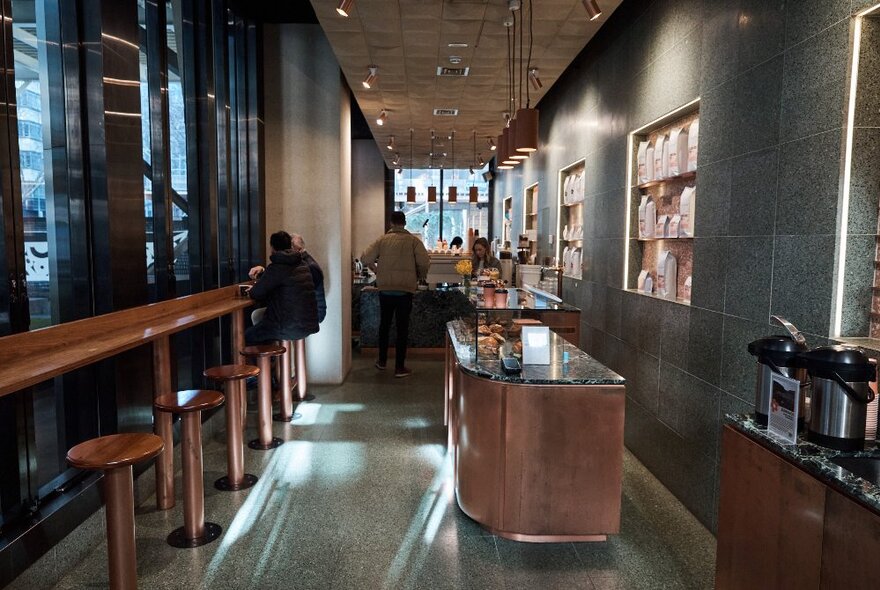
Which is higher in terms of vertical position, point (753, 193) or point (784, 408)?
point (753, 193)

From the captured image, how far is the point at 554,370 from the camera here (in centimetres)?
321

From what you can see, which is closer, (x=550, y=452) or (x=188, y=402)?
(x=550, y=452)

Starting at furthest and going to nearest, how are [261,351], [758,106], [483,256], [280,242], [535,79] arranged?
[483,256] → [535,79] → [280,242] → [261,351] → [758,106]

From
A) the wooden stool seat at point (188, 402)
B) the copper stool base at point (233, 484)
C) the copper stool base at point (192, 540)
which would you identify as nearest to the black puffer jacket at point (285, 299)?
the copper stool base at point (233, 484)

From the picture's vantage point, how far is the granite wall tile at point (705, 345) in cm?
327

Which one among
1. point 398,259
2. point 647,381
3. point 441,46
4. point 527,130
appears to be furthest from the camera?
point 398,259

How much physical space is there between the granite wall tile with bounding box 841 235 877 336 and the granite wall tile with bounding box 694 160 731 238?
882mm

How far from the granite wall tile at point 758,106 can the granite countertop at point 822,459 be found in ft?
4.89

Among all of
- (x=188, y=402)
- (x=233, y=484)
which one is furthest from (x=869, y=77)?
(x=233, y=484)

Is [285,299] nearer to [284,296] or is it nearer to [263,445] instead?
[284,296]

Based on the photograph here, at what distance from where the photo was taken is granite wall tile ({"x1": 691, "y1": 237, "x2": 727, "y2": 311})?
3268 mm

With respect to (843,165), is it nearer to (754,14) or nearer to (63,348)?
(754,14)

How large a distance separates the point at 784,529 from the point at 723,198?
2010 millimetres

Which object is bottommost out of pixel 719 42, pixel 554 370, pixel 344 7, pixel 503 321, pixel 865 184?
pixel 554 370
